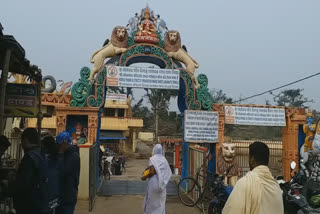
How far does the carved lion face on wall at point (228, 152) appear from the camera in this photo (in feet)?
26.5

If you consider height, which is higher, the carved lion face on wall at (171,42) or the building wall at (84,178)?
the carved lion face on wall at (171,42)

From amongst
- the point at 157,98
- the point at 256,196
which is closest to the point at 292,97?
the point at 157,98

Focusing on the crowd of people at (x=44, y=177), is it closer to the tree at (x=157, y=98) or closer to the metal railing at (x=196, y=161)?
the metal railing at (x=196, y=161)

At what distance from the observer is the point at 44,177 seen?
3080 mm

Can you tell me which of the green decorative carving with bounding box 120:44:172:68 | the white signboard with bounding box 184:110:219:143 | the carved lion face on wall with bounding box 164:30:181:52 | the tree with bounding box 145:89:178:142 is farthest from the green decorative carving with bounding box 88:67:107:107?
the tree with bounding box 145:89:178:142

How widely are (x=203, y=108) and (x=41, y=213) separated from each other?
24.3ft

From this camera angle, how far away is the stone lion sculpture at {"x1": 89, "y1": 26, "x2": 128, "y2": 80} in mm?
9617

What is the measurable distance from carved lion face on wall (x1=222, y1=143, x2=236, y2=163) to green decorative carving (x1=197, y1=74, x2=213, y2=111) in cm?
207

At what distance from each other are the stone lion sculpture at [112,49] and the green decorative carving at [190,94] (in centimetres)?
208

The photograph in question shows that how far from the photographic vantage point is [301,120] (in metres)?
10.5

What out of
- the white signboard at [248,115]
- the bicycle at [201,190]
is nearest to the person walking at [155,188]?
the bicycle at [201,190]

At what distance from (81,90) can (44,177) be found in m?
6.61

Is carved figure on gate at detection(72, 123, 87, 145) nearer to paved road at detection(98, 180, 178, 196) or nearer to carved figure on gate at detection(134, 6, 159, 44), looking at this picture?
paved road at detection(98, 180, 178, 196)

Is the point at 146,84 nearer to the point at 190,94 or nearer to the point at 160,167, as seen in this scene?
the point at 190,94
